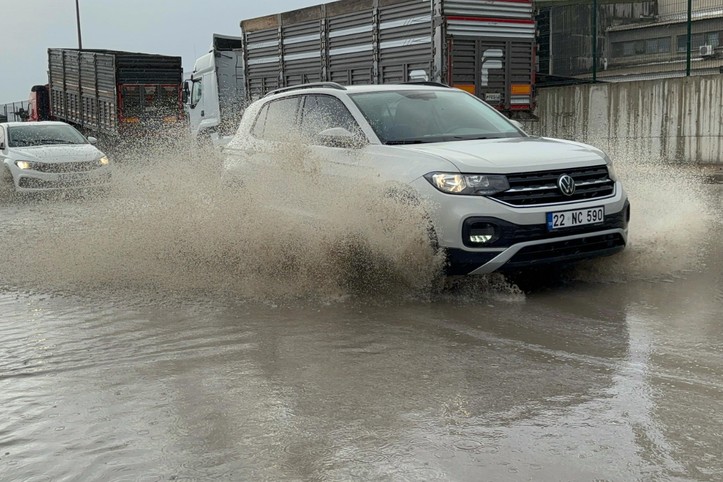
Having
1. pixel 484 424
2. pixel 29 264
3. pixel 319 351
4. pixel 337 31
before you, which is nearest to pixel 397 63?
pixel 337 31

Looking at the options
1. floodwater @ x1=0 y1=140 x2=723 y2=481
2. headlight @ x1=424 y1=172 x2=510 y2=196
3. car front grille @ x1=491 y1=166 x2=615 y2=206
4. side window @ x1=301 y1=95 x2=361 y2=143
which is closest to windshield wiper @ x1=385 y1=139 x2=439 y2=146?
side window @ x1=301 y1=95 x2=361 y2=143

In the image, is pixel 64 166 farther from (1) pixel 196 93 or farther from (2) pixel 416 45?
(1) pixel 196 93

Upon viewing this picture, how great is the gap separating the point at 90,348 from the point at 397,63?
1169 cm

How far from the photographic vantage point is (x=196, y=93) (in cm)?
2377

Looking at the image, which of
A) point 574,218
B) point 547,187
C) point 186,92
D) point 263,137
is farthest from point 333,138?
point 186,92

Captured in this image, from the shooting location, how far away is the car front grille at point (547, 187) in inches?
233

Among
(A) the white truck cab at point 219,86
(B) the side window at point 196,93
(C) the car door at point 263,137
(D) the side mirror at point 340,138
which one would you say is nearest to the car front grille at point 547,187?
(D) the side mirror at point 340,138

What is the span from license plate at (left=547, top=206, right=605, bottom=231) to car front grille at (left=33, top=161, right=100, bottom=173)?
1176 centimetres

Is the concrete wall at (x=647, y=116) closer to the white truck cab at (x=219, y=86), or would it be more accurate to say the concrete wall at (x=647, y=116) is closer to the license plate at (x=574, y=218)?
the white truck cab at (x=219, y=86)

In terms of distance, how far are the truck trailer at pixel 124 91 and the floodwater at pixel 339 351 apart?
1714cm

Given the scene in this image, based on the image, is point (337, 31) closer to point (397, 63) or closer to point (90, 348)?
point (397, 63)

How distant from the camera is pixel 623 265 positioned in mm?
6941

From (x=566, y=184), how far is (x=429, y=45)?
9735 millimetres

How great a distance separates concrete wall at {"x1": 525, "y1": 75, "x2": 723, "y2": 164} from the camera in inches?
664
